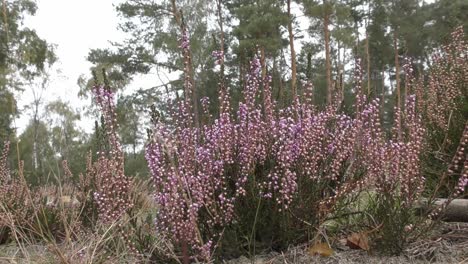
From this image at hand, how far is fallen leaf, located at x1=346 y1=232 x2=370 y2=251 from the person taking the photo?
Result: 9.80ft

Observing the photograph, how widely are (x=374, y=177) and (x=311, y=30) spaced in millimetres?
20601

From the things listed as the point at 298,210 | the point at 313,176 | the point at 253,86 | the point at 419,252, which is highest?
the point at 253,86

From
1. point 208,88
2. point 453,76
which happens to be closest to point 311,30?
point 208,88

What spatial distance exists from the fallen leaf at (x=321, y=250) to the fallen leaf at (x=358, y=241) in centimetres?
17

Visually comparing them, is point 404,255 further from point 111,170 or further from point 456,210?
point 111,170

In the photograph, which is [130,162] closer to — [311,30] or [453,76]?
[311,30]

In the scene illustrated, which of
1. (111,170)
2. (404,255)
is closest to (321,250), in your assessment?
(404,255)

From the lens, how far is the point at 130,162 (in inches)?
862

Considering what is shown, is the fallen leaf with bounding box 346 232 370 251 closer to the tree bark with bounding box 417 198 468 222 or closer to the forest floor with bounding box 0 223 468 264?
the forest floor with bounding box 0 223 468 264

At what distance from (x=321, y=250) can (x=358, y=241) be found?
0.82ft

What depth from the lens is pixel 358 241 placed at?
3033mm

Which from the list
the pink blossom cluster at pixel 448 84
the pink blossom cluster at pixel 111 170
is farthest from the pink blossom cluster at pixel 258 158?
the pink blossom cluster at pixel 448 84

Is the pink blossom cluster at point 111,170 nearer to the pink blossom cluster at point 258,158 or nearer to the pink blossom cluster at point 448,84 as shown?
the pink blossom cluster at point 258,158

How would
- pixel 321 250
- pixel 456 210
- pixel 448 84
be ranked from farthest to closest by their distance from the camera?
pixel 448 84 < pixel 456 210 < pixel 321 250
